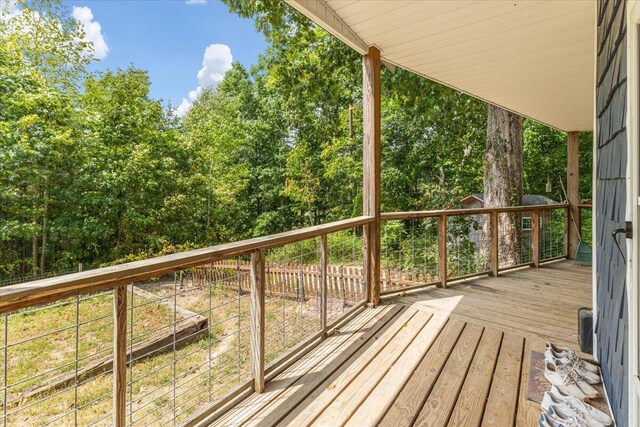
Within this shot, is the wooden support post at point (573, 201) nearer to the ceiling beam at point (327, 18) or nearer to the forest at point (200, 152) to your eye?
the forest at point (200, 152)

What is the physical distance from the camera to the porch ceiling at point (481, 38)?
2.46 meters

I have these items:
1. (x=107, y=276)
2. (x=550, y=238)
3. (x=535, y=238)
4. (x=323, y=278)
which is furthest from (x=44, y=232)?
(x=550, y=238)

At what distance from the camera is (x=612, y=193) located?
1.58 metres

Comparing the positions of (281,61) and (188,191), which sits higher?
(281,61)

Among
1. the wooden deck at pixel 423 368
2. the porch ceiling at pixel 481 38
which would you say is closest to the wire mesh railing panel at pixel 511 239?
the wooden deck at pixel 423 368

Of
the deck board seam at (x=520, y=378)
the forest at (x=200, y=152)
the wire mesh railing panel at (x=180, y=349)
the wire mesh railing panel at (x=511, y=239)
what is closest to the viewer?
the deck board seam at (x=520, y=378)

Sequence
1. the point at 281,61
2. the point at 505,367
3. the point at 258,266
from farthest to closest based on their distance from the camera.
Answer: the point at 281,61, the point at 505,367, the point at 258,266

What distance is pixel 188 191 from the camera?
12.9 meters

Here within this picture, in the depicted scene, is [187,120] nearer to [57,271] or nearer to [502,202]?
[57,271]

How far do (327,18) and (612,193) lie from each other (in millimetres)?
2164

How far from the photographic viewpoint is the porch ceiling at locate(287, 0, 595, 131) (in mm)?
2461

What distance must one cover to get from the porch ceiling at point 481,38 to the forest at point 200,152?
7.26 ft

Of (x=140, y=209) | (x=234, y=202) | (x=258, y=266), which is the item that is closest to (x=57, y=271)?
(x=140, y=209)

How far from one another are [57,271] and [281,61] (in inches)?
369
